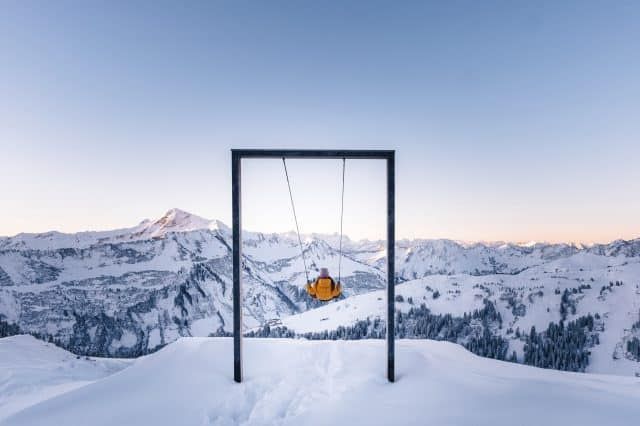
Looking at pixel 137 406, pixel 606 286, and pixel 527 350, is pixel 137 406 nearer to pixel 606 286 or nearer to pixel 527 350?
pixel 527 350

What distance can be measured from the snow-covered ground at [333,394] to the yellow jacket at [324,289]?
1.45 meters

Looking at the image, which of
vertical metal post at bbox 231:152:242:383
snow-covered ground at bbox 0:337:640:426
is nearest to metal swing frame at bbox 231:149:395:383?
vertical metal post at bbox 231:152:242:383

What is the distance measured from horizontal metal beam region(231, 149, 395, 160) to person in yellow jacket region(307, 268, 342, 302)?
2190 millimetres

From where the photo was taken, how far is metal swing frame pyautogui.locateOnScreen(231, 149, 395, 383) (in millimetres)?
5512

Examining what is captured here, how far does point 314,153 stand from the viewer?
→ 5.55 m

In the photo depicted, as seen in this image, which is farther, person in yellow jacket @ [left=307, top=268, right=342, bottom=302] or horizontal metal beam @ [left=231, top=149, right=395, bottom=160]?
person in yellow jacket @ [left=307, top=268, right=342, bottom=302]

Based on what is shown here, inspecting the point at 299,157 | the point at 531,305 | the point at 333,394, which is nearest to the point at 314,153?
the point at 299,157

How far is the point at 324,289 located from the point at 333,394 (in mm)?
1707

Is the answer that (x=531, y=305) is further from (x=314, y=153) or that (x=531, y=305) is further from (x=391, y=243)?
(x=314, y=153)

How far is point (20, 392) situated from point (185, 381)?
36.9 ft

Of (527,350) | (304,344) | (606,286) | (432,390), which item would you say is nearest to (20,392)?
(304,344)

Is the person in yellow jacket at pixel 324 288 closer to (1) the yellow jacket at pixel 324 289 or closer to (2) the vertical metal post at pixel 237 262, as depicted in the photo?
(1) the yellow jacket at pixel 324 289

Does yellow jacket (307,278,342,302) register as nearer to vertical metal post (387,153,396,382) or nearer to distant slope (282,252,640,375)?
vertical metal post (387,153,396,382)

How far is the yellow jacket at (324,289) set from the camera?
571 cm
